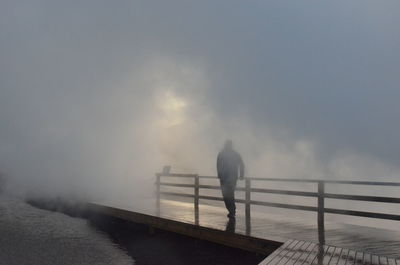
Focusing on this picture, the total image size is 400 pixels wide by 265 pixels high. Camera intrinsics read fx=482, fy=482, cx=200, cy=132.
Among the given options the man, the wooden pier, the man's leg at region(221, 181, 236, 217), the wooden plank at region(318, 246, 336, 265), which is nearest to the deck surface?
the wooden pier

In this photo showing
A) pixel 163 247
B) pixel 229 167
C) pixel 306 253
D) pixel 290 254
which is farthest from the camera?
pixel 229 167

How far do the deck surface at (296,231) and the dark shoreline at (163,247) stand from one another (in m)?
0.35

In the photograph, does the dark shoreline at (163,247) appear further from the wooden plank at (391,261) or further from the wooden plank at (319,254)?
the wooden plank at (391,261)

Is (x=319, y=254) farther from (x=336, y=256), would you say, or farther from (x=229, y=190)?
(x=229, y=190)

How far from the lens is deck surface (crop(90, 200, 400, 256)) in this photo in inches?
287

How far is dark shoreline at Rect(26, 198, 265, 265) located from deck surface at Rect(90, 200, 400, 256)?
353 millimetres

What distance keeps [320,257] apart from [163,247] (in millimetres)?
4433

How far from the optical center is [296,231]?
28.1 feet

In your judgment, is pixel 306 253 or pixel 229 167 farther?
pixel 229 167

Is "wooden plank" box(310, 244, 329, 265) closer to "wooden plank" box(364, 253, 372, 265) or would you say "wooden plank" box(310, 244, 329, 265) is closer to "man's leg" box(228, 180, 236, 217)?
"wooden plank" box(364, 253, 372, 265)

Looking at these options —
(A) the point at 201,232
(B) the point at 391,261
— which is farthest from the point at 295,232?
(B) the point at 391,261

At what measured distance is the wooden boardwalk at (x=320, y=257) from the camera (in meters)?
5.95

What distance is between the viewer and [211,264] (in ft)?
27.7

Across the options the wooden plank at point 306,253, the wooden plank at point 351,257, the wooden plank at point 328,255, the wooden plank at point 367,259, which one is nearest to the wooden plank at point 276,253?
the wooden plank at point 306,253
